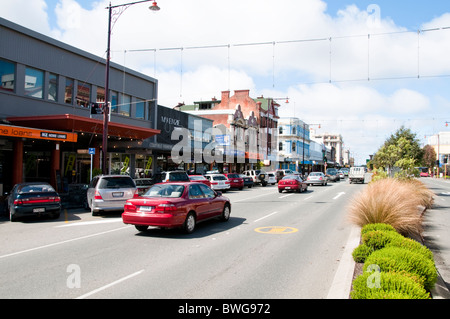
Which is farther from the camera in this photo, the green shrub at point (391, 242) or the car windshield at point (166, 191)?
the car windshield at point (166, 191)

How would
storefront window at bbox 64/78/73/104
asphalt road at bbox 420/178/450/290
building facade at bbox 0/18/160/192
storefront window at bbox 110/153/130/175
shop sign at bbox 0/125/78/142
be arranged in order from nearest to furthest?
asphalt road at bbox 420/178/450/290
shop sign at bbox 0/125/78/142
building facade at bbox 0/18/160/192
storefront window at bbox 64/78/73/104
storefront window at bbox 110/153/130/175

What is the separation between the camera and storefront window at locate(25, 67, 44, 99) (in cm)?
2028

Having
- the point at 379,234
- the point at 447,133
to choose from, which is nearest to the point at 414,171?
the point at 379,234

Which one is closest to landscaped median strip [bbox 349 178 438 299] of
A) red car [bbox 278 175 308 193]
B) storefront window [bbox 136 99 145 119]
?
red car [bbox 278 175 308 193]

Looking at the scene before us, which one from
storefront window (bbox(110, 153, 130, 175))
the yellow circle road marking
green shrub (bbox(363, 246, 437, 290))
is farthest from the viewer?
storefront window (bbox(110, 153, 130, 175))

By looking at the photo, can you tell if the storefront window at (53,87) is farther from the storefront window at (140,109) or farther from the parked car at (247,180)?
the parked car at (247,180)

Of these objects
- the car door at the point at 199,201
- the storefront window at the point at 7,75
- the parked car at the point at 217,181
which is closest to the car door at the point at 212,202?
the car door at the point at 199,201

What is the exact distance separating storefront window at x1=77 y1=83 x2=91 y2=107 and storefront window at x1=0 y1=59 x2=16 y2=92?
14.8ft

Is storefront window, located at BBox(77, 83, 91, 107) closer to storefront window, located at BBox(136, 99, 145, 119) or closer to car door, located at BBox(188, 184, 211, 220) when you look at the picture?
storefront window, located at BBox(136, 99, 145, 119)

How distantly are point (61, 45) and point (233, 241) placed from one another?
63.8 ft

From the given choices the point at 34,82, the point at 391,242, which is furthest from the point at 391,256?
the point at 34,82

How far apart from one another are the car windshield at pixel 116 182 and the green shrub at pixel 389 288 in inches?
456

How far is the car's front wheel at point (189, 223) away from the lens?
31.8 ft

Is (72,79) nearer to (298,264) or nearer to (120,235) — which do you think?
(120,235)
